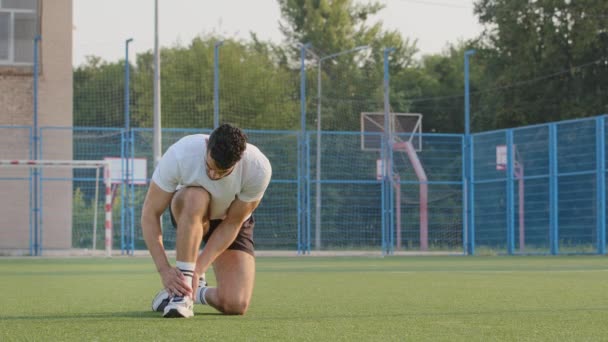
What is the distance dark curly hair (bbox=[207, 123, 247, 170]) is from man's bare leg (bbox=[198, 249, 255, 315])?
110 centimetres

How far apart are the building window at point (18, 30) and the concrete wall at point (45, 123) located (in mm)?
238

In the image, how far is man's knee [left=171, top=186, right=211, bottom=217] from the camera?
5582 mm

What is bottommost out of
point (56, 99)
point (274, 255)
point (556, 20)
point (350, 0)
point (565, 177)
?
point (274, 255)

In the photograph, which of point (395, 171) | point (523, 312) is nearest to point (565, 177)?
point (395, 171)

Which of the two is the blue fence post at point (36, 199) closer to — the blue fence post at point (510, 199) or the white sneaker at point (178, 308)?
the blue fence post at point (510, 199)

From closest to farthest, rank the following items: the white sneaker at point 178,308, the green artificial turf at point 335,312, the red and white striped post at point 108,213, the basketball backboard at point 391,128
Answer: the green artificial turf at point 335,312 → the white sneaker at point 178,308 → the red and white striped post at point 108,213 → the basketball backboard at point 391,128

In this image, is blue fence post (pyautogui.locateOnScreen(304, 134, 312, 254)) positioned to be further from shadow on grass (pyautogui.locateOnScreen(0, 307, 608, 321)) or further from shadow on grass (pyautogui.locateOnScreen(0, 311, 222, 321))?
shadow on grass (pyautogui.locateOnScreen(0, 311, 222, 321))

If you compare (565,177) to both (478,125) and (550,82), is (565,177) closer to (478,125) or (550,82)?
(550,82)

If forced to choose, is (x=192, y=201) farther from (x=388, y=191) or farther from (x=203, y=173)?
(x=388, y=191)

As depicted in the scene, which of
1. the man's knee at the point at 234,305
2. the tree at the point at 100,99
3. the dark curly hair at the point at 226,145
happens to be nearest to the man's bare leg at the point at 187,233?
the man's knee at the point at 234,305

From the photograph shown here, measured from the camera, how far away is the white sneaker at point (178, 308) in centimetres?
554

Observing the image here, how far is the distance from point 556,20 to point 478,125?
5722mm

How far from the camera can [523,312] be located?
600 cm

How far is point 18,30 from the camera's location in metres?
23.8
